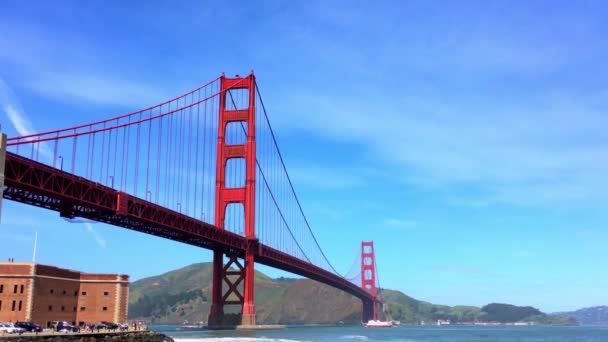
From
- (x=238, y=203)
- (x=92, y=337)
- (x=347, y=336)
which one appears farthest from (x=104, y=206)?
(x=347, y=336)

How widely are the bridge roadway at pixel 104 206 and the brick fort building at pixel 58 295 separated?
4341 millimetres

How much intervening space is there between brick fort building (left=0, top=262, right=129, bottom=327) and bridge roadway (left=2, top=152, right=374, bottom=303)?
4341mm

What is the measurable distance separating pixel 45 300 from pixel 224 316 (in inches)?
1370

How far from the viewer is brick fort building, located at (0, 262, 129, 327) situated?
142ft

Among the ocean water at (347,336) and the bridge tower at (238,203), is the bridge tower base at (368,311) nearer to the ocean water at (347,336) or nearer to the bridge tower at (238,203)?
the ocean water at (347,336)

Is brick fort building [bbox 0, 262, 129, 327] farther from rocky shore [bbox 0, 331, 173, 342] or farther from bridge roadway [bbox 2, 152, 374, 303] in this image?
rocky shore [bbox 0, 331, 173, 342]

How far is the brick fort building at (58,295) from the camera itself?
142 ft

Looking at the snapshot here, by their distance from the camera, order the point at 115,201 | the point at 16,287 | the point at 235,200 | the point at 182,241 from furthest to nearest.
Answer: the point at 235,200, the point at 182,241, the point at 115,201, the point at 16,287

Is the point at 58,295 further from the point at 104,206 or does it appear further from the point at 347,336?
the point at 347,336

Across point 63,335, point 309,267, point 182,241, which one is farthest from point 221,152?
point 63,335

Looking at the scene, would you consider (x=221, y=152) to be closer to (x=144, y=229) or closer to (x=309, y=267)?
(x=144, y=229)

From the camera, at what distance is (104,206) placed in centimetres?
4884

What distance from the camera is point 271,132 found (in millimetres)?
91500

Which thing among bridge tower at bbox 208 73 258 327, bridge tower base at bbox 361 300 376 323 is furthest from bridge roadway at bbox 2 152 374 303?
bridge tower base at bbox 361 300 376 323
